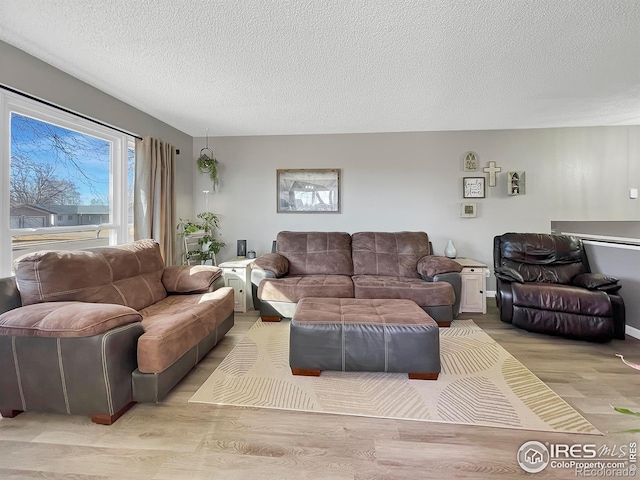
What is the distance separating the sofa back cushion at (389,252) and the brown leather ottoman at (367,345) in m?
1.63

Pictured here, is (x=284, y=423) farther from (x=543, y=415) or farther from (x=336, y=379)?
(x=543, y=415)

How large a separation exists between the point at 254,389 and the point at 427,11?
2664 mm

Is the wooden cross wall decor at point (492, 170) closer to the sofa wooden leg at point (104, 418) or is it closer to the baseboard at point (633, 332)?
the baseboard at point (633, 332)

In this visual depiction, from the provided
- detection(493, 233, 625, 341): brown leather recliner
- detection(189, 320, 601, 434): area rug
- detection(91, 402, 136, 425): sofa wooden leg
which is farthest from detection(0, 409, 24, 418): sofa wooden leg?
detection(493, 233, 625, 341): brown leather recliner

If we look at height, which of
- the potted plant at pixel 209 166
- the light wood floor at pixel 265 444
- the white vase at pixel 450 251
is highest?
the potted plant at pixel 209 166

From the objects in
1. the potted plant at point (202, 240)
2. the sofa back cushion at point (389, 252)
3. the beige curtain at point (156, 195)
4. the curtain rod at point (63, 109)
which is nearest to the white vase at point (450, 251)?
the sofa back cushion at point (389, 252)

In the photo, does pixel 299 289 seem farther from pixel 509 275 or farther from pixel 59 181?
pixel 59 181

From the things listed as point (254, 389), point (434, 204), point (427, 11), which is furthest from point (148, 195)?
point (434, 204)

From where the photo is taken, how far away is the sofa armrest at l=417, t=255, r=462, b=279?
327 cm

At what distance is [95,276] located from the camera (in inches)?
84.4

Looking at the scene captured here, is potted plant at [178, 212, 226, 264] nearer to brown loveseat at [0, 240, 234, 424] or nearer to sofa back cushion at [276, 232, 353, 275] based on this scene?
sofa back cushion at [276, 232, 353, 275]

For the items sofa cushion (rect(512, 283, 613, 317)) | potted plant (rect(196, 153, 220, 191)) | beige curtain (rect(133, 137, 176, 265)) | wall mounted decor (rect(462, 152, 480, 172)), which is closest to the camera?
sofa cushion (rect(512, 283, 613, 317))

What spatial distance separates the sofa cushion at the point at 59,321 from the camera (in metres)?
1.55

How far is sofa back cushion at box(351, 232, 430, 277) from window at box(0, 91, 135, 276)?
2842 millimetres
